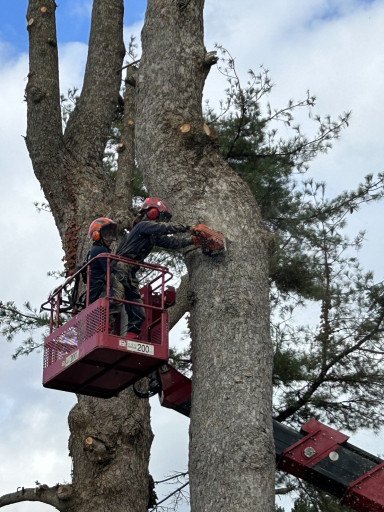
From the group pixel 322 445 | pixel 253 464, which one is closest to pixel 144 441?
pixel 322 445


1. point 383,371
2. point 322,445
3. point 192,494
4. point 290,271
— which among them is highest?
point 290,271

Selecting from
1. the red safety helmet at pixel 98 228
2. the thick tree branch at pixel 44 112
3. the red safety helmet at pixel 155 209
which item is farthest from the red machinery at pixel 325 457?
the thick tree branch at pixel 44 112

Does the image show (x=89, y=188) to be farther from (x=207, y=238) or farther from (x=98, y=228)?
(x=207, y=238)

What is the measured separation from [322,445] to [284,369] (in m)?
3.08

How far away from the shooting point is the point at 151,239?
307 inches

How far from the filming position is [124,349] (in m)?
7.07

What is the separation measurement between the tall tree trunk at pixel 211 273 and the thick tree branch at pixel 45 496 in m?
2.58

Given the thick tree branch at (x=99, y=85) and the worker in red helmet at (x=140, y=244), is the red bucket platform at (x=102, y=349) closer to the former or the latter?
the worker in red helmet at (x=140, y=244)

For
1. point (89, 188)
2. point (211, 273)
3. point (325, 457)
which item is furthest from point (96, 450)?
point (89, 188)

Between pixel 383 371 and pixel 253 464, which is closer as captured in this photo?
pixel 253 464

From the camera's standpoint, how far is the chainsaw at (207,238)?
7207 millimetres

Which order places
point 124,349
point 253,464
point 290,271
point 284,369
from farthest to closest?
point 290,271, point 284,369, point 124,349, point 253,464

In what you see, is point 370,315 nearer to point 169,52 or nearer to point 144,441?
point 144,441

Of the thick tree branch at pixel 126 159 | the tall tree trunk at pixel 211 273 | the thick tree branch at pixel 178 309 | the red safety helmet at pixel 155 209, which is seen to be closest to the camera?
the tall tree trunk at pixel 211 273
